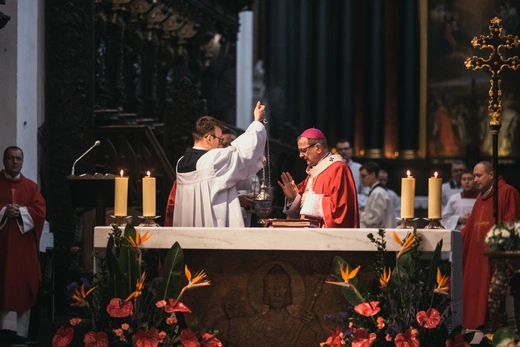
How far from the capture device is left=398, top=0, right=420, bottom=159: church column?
21391mm

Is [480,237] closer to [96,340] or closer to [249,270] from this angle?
[249,270]

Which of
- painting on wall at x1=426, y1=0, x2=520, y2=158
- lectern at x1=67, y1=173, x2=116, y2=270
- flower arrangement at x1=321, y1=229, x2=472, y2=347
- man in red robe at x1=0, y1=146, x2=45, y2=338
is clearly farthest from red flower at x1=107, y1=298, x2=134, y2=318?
painting on wall at x1=426, y1=0, x2=520, y2=158

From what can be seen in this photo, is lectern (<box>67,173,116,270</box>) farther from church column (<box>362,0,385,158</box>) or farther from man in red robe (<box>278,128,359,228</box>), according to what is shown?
church column (<box>362,0,385,158</box>)

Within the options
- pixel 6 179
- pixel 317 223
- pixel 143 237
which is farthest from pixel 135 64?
pixel 143 237

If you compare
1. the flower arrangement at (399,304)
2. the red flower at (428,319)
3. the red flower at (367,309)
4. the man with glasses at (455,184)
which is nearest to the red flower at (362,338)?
the flower arrangement at (399,304)

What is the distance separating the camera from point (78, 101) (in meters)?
11.6

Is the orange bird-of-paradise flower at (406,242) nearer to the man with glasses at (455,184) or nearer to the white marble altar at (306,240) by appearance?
the white marble altar at (306,240)

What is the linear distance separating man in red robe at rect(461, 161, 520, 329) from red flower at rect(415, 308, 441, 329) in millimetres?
4070

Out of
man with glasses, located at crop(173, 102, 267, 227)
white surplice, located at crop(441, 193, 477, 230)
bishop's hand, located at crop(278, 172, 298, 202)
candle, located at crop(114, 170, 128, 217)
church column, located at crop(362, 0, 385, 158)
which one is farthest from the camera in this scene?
church column, located at crop(362, 0, 385, 158)

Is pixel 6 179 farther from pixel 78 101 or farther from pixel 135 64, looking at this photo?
pixel 135 64

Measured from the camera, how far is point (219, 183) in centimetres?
747

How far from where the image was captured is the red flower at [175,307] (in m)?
5.73

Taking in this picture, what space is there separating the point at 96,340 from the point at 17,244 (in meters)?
3.76

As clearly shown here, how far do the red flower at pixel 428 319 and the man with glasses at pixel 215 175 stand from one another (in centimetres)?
205
